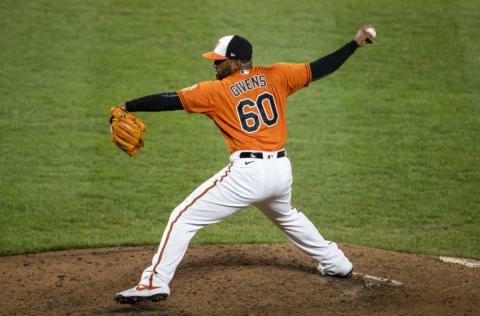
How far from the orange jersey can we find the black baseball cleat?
3.59 ft

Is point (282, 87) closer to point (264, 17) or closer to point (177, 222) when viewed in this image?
point (177, 222)

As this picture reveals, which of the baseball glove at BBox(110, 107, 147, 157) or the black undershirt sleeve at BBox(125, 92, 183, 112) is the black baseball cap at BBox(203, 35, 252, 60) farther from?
the baseball glove at BBox(110, 107, 147, 157)

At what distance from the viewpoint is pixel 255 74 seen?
464 centimetres

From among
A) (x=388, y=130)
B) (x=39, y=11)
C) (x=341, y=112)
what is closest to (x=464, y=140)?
(x=388, y=130)

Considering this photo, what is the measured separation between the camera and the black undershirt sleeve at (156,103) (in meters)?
4.46

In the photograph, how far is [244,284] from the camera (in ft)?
16.0

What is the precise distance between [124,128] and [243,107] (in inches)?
33.6

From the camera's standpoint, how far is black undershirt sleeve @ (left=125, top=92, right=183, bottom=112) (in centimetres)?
446

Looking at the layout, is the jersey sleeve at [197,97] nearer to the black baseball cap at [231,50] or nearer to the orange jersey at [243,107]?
the orange jersey at [243,107]

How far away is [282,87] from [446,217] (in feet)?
9.89

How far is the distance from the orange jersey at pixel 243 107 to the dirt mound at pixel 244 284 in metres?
1.07

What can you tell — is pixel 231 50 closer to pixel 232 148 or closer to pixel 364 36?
pixel 232 148

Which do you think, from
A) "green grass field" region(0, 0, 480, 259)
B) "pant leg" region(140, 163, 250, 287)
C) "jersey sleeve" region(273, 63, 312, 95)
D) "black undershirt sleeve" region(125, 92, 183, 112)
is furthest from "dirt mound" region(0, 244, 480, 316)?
"jersey sleeve" region(273, 63, 312, 95)

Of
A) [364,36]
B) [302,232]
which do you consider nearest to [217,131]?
[302,232]
